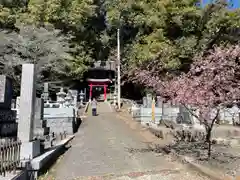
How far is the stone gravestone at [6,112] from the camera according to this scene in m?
10.3

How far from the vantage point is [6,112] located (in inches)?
424

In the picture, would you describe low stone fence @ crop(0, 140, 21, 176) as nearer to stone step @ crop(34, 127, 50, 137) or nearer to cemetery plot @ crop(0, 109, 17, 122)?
cemetery plot @ crop(0, 109, 17, 122)

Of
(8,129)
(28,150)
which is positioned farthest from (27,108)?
(8,129)

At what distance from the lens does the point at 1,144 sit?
6.82 metres

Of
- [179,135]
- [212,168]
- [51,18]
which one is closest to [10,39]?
[51,18]

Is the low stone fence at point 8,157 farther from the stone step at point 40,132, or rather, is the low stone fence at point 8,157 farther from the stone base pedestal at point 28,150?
the stone step at point 40,132

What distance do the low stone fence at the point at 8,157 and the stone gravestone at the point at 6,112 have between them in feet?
8.89

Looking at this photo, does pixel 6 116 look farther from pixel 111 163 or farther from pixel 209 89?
pixel 209 89

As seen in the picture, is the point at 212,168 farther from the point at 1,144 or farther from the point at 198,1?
the point at 198,1

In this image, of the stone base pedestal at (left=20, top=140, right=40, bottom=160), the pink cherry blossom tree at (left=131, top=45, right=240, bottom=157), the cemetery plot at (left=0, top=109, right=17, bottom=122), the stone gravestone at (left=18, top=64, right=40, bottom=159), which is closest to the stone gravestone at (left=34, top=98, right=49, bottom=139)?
the cemetery plot at (left=0, top=109, right=17, bottom=122)

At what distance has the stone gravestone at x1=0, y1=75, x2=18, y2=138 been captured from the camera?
1034 centimetres

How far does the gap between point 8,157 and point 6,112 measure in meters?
3.92

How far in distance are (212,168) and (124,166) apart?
2706 mm

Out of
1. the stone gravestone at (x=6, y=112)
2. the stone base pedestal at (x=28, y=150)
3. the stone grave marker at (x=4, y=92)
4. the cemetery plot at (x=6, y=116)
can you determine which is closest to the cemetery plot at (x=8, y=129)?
the stone gravestone at (x=6, y=112)
